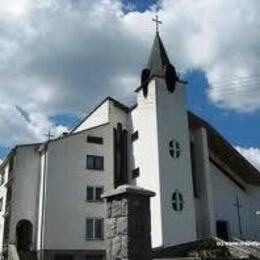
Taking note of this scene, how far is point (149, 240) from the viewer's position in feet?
30.3

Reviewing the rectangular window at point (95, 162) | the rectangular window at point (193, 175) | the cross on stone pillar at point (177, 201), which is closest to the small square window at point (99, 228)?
the rectangular window at point (95, 162)

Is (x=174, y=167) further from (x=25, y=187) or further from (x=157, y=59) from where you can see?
(x=25, y=187)

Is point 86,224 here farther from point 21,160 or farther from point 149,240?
point 149,240

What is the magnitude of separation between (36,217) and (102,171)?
17.1ft

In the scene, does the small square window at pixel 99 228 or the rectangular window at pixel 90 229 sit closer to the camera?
the rectangular window at pixel 90 229

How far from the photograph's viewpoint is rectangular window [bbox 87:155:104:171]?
103ft

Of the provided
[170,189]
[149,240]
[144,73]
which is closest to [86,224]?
[170,189]

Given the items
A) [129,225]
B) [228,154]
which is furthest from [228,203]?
[129,225]

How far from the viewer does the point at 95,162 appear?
104ft

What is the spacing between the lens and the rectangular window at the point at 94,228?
97.5 feet

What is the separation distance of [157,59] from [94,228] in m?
12.1

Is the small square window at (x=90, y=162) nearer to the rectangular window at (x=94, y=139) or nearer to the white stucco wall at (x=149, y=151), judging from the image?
the rectangular window at (x=94, y=139)

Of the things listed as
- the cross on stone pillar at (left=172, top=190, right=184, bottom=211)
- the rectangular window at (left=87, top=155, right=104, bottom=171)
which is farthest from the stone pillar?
the rectangular window at (left=87, top=155, right=104, bottom=171)

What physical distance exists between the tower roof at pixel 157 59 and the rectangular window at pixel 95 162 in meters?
6.68
